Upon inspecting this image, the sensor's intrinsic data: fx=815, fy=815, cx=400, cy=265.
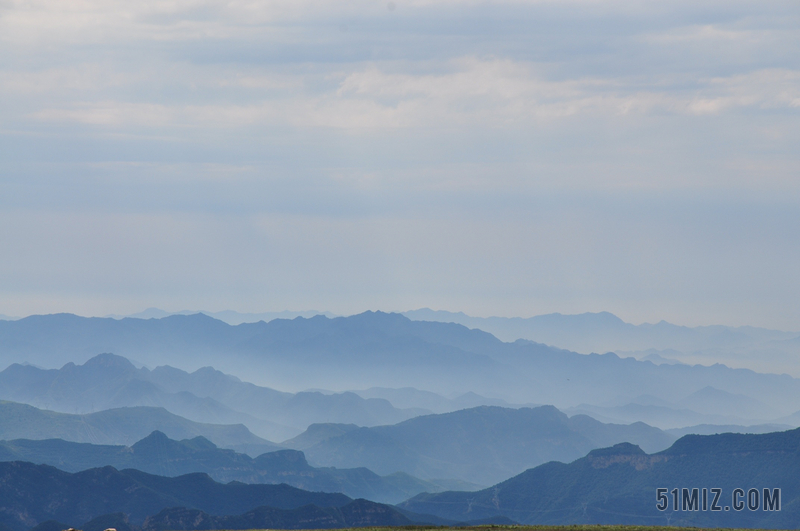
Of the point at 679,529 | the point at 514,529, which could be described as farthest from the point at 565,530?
the point at 679,529

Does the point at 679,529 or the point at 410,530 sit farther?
the point at 410,530

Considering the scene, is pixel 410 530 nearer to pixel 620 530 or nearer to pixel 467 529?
pixel 467 529

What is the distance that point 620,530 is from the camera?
105938mm

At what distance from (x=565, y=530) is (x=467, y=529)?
1305cm

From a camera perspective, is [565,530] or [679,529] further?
[565,530]

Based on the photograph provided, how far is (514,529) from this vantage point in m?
108

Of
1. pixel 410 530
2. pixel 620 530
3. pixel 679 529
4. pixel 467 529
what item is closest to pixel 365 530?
pixel 410 530

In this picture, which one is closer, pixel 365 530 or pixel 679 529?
pixel 679 529

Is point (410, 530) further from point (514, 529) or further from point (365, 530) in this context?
point (514, 529)

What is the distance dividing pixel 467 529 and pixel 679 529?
89.6 feet

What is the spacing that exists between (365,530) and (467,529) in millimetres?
13818

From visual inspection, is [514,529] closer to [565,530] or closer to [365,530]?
[565,530]

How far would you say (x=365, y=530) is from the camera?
10950 cm

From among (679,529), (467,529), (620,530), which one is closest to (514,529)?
(467,529)
